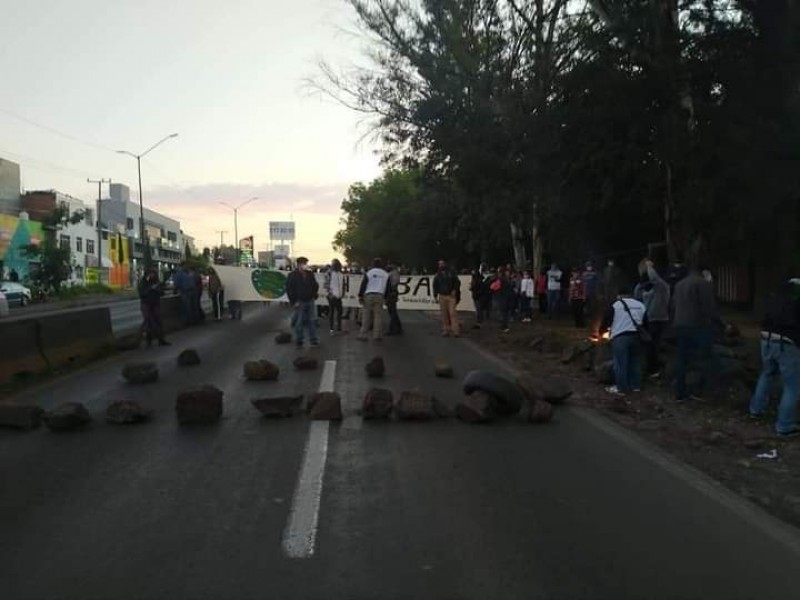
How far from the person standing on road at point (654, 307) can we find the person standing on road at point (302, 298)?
7.06m

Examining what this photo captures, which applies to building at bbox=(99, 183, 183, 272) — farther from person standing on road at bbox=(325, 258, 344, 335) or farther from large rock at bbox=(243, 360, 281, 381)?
large rock at bbox=(243, 360, 281, 381)

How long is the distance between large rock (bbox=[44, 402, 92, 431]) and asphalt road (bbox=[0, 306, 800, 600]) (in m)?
0.21

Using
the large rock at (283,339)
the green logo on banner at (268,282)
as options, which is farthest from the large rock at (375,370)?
the green logo on banner at (268,282)

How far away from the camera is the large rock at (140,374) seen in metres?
12.4

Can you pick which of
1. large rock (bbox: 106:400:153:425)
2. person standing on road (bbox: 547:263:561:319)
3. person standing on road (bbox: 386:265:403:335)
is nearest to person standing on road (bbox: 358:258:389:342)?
person standing on road (bbox: 386:265:403:335)

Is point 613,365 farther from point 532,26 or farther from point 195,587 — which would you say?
point 532,26

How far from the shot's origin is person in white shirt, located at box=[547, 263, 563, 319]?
2550cm

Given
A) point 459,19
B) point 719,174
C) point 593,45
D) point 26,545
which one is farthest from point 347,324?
point 26,545

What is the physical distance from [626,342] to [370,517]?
6474 mm

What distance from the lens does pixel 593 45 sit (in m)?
15.7

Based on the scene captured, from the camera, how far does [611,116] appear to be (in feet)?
50.3

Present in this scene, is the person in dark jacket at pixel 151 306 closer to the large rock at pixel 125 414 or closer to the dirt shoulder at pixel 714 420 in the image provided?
the dirt shoulder at pixel 714 420

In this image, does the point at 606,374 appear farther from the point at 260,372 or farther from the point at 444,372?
the point at 260,372

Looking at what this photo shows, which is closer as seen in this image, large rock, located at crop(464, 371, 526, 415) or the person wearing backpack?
the person wearing backpack
